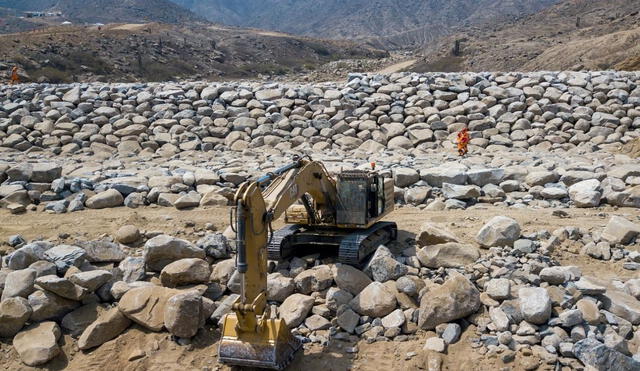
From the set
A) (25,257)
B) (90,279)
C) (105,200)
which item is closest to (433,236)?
(90,279)

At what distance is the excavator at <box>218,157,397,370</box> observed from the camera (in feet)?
16.4

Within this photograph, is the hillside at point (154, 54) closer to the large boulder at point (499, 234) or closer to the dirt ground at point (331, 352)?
the dirt ground at point (331, 352)

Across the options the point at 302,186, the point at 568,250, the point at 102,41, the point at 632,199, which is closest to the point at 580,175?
the point at 632,199

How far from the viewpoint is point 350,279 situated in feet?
22.1

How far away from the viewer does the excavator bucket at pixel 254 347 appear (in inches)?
198

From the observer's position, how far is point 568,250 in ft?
24.2

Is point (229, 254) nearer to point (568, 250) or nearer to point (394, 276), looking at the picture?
point (394, 276)

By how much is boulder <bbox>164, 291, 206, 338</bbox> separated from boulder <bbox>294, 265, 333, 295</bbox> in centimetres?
123

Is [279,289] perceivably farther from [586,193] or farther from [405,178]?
[586,193]

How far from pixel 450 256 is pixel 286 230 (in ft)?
6.92

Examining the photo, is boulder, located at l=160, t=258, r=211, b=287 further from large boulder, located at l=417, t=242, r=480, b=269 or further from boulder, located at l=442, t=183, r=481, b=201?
boulder, located at l=442, t=183, r=481, b=201

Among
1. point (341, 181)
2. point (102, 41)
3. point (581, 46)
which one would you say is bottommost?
point (341, 181)

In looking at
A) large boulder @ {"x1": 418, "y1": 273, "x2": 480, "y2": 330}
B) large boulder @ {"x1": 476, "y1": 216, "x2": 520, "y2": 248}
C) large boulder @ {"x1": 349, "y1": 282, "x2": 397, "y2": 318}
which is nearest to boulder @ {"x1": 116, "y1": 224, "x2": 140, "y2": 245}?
large boulder @ {"x1": 349, "y1": 282, "x2": 397, "y2": 318}

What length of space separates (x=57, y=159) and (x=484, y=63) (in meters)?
32.1
